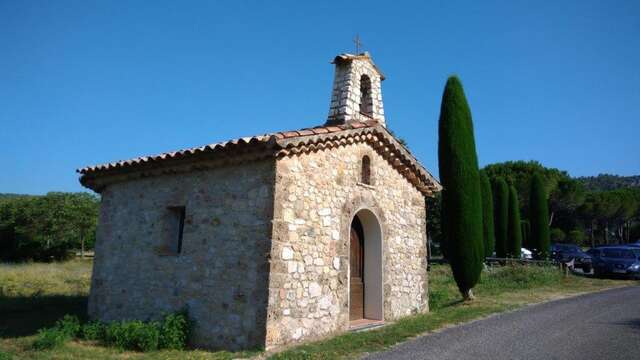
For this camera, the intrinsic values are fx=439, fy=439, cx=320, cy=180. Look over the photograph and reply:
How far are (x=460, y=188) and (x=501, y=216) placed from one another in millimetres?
15126

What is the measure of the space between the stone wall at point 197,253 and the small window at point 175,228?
0.17 ft

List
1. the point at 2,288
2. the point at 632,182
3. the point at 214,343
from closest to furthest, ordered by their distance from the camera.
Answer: the point at 214,343 < the point at 2,288 < the point at 632,182

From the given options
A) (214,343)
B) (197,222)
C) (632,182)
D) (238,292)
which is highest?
(632,182)

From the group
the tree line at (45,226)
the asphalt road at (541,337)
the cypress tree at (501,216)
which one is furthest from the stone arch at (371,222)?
the tree line at (45,226)

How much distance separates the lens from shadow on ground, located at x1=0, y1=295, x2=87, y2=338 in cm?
1012

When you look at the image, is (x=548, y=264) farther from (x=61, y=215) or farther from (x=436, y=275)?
(x=61, y=215)

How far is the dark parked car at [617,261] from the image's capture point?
18.9 m

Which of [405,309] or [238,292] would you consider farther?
[405,309]

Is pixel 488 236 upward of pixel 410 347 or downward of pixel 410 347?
upward

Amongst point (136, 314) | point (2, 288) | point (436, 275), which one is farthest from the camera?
point (436, 275)

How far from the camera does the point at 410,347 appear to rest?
7316mm

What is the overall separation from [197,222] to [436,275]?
13846 millimetres

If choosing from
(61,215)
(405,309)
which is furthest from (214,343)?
(61,215)

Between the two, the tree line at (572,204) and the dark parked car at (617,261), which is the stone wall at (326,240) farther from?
the tree line at (572,204)
